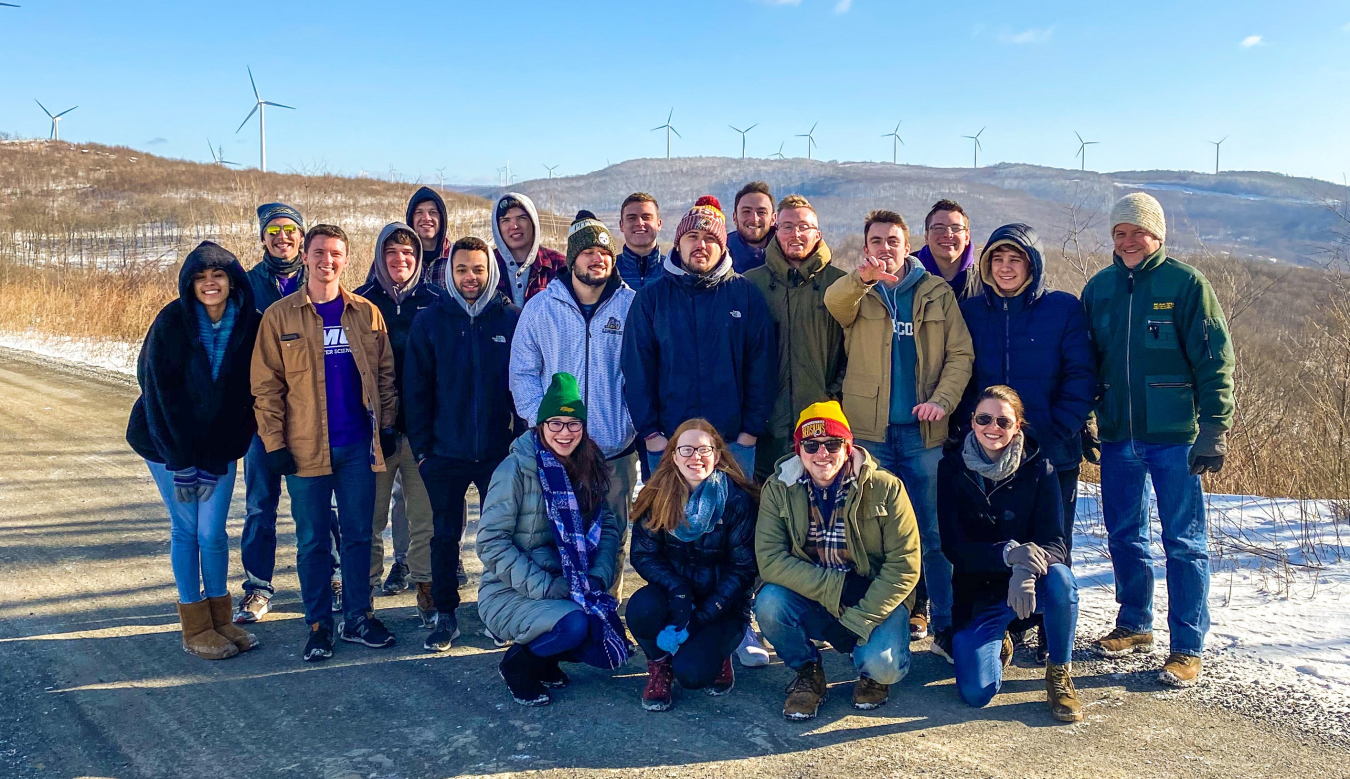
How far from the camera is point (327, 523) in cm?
441

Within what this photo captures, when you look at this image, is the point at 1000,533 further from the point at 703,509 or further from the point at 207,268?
the point at 207,268

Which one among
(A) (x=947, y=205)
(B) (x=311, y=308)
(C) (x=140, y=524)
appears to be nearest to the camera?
(B) (x=311, y=308)

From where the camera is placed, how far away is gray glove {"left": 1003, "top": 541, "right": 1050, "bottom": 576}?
383cm

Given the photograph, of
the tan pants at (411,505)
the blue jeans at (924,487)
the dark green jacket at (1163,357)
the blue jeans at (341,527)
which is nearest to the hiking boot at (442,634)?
the blue jeans at (341,527)

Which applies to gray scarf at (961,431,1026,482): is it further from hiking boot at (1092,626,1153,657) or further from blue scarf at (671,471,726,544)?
blue scarf at (671,471,726,544)

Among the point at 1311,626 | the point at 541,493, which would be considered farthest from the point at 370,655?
the point at 1311,626

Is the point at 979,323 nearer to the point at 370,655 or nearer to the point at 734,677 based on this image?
the point at 734,677

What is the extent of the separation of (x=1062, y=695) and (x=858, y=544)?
970mm

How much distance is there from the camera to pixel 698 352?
4422mm

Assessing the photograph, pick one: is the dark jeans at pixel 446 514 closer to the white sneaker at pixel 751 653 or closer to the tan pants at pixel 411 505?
→ the tan pants at pixel 411 505

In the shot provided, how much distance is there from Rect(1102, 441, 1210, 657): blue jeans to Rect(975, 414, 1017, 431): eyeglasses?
741 mm

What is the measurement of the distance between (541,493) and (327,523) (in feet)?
3.72

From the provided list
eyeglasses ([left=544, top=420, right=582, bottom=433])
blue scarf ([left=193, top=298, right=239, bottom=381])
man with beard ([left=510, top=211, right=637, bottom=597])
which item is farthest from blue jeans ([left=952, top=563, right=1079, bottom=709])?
blue scarf ([left=193, top=298, right=239, bottom=381])

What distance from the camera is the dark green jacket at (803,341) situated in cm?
469
